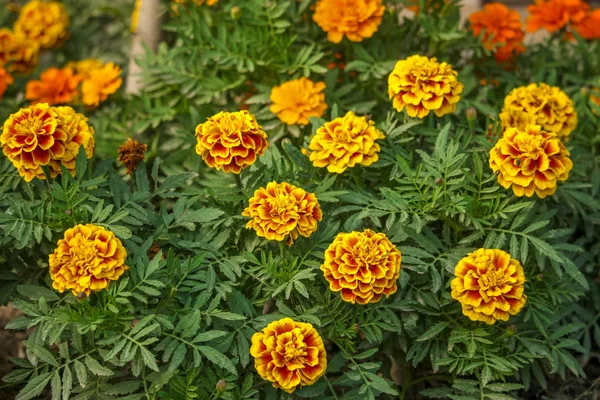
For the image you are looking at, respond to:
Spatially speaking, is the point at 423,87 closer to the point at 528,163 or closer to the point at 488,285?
the point at 528,163

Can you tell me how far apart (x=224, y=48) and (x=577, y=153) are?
1350mm

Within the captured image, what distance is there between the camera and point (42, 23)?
381 centimetres

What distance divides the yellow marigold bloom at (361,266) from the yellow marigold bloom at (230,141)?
36 cm

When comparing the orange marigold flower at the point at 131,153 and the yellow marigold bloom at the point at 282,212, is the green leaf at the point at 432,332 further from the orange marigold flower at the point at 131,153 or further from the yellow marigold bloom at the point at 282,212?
the orange marigold flower at the point at 131,153

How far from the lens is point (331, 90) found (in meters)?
3.00

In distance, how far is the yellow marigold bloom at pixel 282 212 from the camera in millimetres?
2156

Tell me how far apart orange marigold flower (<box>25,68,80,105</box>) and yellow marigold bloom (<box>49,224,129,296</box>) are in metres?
1.28

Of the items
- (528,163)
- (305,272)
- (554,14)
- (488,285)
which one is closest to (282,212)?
(305,272)

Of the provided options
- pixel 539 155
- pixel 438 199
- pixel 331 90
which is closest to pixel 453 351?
pixel 438 199

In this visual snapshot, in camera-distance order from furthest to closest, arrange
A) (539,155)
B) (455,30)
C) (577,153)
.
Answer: (455,30) → (577,153) → (539,155)

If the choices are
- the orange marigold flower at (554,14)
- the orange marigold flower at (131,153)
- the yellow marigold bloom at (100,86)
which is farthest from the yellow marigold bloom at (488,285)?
the yellow marigold bloom at (100,86)

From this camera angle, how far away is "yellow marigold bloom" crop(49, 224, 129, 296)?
2.05 meters

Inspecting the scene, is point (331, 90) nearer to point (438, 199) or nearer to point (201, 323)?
point (438, 199)

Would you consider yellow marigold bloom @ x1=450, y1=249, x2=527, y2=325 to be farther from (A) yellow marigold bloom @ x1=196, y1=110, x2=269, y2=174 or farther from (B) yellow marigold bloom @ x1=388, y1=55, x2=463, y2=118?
(A) yellow marigold bloom @ x1=196, y1=110, x2=269, y2=174
